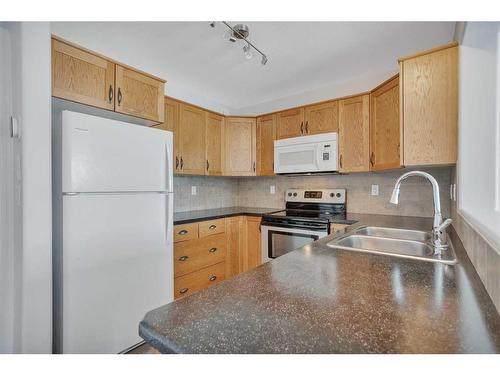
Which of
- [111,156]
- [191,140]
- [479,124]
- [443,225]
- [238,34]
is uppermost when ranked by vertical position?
[238,34]

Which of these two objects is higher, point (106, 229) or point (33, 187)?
point (33, 187)

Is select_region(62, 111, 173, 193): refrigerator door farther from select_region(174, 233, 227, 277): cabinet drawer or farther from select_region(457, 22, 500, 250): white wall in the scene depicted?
select_region(457, 22, 500, 250): white wall

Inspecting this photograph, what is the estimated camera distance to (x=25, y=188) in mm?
1272

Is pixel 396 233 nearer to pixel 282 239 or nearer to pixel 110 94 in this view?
pixel 282 239

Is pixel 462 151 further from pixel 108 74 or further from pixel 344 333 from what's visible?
pixel 108 74

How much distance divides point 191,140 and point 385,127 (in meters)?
1.96

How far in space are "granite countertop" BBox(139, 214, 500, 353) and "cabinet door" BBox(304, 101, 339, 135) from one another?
2038 mm

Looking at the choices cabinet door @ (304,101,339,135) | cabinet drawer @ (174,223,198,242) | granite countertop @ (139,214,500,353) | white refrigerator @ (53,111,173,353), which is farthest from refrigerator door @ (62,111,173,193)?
cabinet door @ (304,101,339,135)

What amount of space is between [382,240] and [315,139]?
4.76 feet

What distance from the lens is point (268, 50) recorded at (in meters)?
2.19

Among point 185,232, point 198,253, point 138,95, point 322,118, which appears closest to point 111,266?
point 185,232

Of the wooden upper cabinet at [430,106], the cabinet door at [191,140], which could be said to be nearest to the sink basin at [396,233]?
the wooden upper cabinet at [430,106]

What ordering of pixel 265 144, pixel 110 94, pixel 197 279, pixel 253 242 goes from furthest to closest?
1. pixel 265 144
2. pixel 253 242
3. pixel 197 279
4. pixel 110 94
